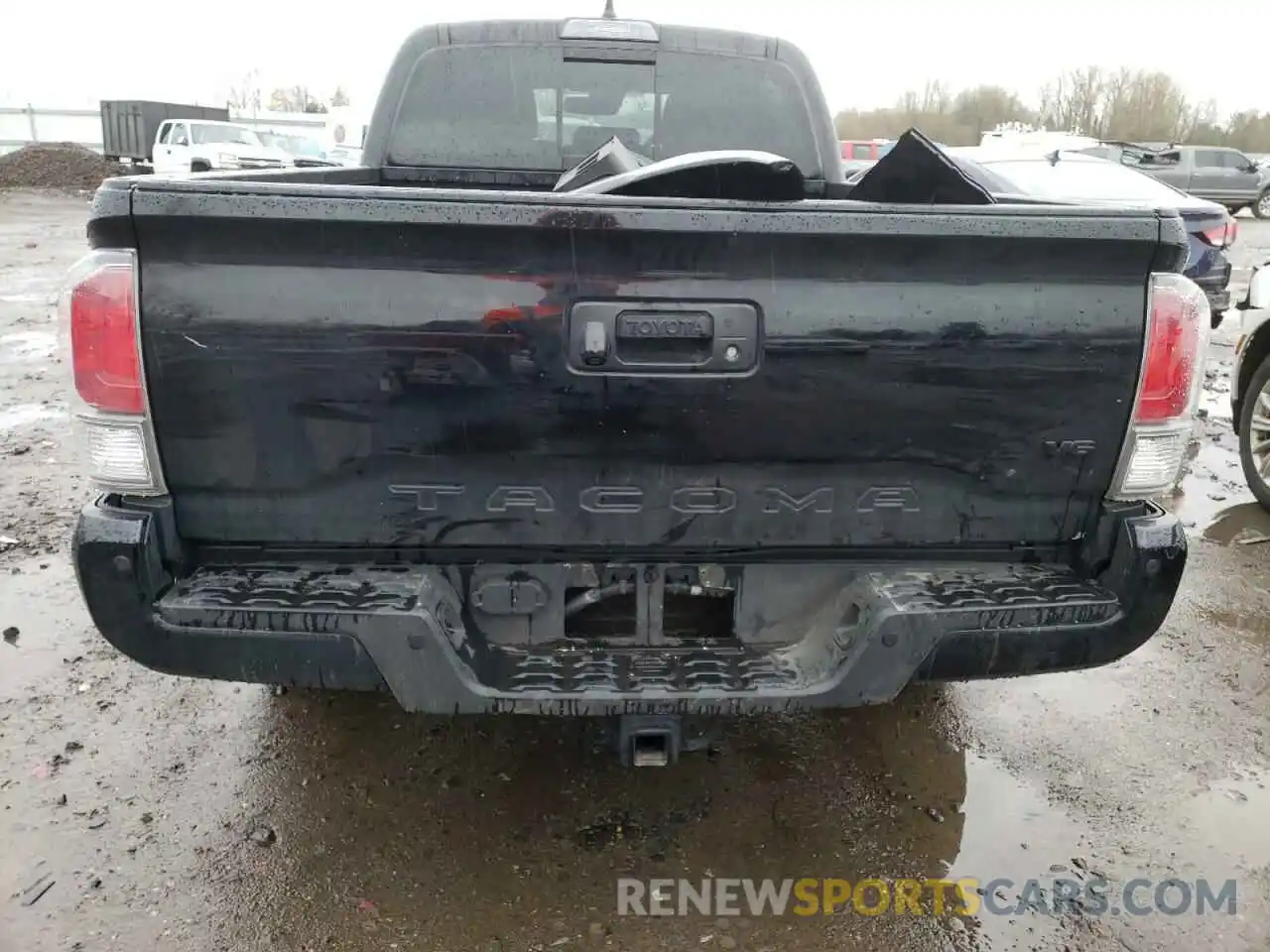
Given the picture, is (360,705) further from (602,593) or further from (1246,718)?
(1246,718)

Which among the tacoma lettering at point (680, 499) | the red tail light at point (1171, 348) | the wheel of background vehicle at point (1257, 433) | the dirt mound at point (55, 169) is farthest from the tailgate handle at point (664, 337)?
the dirt mound at point (55, 169)

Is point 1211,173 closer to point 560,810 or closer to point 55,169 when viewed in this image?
point 560,810

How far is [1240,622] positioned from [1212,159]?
27.9m

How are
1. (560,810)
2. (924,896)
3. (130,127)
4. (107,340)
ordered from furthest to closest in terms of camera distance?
(130,127) → (560,810) → (924,896) → (107,340)

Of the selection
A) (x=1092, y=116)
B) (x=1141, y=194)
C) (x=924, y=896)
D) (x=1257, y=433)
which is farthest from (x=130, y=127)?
(x=1092, y=116)

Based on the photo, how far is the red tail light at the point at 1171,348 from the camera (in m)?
2.15

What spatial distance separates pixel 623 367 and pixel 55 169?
38.4 meters

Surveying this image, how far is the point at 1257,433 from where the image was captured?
538 centimetres

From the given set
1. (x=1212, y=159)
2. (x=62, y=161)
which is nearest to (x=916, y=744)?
(x=1212, y=159)

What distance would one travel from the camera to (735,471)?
220cm

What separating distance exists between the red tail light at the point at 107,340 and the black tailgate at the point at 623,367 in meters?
A: 0.04

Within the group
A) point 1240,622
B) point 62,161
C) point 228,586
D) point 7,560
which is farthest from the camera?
point 62,161

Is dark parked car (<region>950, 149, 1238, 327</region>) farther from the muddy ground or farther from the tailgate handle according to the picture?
the tailgate handle

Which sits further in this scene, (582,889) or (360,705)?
(360,705)
